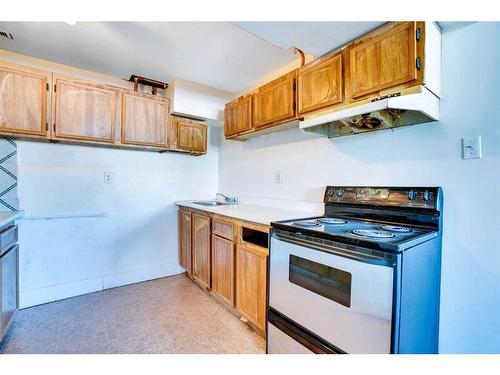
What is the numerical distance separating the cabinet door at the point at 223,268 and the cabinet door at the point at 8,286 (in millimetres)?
1463

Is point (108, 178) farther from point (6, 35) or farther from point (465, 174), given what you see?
point (465, 174)

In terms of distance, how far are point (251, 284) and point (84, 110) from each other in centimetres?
214

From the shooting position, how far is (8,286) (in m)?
1.71

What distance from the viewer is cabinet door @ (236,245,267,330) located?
1.69 m

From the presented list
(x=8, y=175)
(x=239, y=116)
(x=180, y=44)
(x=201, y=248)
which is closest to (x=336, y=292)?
(x=201, y=248)

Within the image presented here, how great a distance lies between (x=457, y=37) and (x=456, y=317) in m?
1.51

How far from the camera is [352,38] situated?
153 cm

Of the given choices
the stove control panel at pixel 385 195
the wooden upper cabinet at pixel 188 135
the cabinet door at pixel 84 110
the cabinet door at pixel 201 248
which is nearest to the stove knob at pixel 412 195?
the stove control panel at pixel 385 195

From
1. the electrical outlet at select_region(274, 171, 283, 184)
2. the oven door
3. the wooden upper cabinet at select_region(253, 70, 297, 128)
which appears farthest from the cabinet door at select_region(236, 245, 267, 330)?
the wooden upper cabinet at select_region(253, 70, 297, 128)

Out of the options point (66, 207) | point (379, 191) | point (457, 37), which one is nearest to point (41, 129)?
point (66, 207)

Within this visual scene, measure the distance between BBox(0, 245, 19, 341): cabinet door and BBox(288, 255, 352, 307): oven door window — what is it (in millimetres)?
1902

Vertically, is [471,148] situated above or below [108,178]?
above

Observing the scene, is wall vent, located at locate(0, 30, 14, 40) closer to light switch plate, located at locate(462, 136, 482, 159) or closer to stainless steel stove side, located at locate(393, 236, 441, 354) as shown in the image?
stainless steel stove side, located at locate(393, 236, 441, 354)
